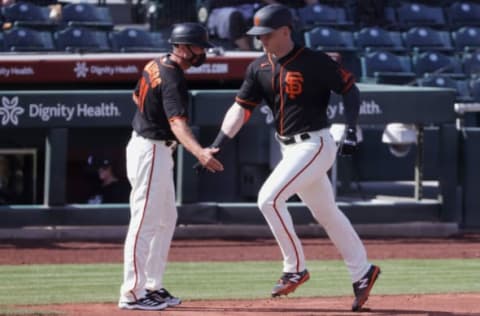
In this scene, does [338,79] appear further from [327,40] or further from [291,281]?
[327,40]

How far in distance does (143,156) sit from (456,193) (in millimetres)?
6421

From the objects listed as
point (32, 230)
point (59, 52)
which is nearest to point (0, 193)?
point (32, 230)

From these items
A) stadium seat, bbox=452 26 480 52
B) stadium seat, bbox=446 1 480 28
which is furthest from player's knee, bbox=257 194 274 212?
stadium seat, bbox=446 1 480 28

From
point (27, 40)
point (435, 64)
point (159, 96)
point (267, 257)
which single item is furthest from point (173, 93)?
point (435, 64)

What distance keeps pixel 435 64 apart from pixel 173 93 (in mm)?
10634

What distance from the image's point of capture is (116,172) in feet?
42.1

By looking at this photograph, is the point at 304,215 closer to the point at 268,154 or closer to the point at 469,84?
the point at 268,154

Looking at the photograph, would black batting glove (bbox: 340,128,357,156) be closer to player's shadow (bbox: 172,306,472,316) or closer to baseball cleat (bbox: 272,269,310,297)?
baseball cleat (bbox: 272,269,310,297)

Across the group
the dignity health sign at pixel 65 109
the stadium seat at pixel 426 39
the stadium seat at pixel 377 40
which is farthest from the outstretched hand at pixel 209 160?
the stadium seat at pixel 426 39

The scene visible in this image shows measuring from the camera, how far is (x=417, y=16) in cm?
1814

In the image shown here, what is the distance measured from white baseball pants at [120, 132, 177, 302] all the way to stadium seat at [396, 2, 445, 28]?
12.2 meters

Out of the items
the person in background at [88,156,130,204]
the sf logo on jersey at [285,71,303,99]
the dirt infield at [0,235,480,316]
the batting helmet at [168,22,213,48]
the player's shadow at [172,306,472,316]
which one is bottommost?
the dirt infield at [0,235,480,316]

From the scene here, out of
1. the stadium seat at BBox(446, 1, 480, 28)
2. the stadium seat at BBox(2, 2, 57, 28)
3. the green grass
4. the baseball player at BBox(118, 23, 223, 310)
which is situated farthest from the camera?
the stadium seat at BBox(446, 1, 480, 28)

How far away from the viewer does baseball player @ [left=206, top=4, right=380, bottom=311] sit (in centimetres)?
627
